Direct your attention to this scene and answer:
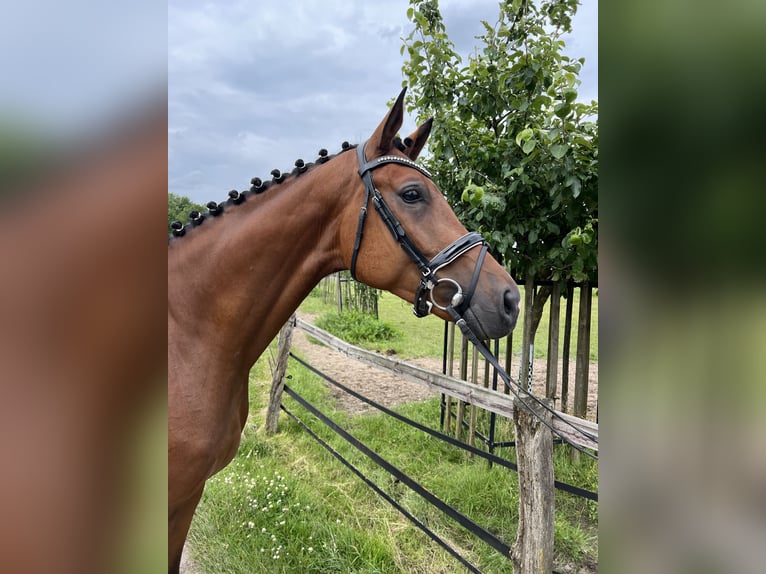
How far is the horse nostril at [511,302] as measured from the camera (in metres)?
1.60

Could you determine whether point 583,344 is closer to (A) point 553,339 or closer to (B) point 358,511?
(A) point 553,339

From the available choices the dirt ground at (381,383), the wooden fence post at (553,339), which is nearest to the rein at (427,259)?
the wooden fence post at (553,339)

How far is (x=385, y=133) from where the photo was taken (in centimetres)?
177

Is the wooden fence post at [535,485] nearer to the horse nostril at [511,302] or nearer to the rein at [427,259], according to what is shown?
the rein at [427,259]

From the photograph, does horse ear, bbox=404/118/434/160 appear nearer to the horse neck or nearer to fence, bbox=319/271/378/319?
the horse neck

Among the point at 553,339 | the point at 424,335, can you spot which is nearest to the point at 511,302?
the point at 553,339

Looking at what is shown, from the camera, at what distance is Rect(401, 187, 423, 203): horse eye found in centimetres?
172

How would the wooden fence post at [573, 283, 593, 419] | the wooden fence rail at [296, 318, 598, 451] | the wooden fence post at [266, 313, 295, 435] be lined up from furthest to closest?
the wooden fence post at [266, 313, 295, 435] → the wooden fence post at [573, 283, 593, 419] → the wooden fence rail at [296, 318, 598, 451]

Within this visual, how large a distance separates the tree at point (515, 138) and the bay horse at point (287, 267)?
49 cm

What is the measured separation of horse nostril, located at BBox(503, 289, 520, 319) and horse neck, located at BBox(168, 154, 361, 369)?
69cm

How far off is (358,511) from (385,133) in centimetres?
268
